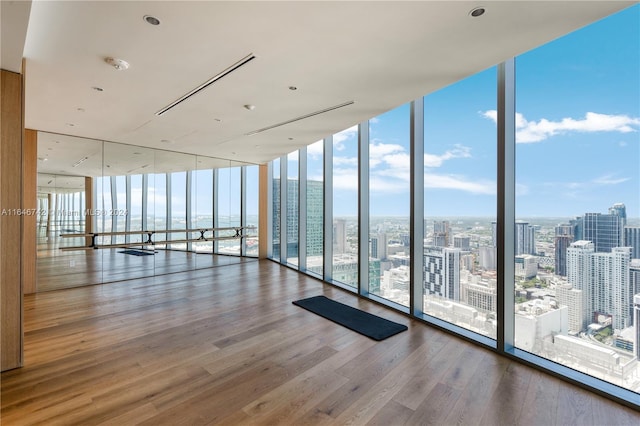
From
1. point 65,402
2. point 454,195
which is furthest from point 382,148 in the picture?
point 65,402

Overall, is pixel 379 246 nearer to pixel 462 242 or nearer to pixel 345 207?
pixel 345 207

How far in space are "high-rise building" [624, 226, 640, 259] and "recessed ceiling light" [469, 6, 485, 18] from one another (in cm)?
232

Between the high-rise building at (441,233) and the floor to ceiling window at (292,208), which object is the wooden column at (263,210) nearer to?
the floor to ceiling window at (292,208)

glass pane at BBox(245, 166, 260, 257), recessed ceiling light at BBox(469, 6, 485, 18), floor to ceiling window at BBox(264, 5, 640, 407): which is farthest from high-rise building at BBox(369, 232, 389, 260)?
glass pane at BBox(245, 166, 260, 257)

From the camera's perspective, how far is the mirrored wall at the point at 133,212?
568cm

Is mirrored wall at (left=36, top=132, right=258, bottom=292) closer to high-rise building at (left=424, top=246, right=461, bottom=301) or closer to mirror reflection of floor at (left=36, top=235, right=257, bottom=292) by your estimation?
mirror reflection of floor at (left=36, top=235, right=257, bottom=292)

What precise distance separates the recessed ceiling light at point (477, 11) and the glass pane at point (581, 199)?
1.57 m

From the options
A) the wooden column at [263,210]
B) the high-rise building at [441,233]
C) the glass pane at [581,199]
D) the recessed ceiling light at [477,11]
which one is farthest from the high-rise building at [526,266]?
the wooden column at [263,210]

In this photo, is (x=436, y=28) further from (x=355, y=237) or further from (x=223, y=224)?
(x=223, y=224)

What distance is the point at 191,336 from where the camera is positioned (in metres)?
3.58

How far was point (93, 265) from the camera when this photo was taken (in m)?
6.06

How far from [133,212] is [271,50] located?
5.86 meters

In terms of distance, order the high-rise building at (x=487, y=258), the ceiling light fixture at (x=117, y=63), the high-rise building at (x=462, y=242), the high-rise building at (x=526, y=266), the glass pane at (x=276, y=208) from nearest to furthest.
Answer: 1. the ceiling light fixture at (x=117, y=63)
2. the high-rise building at (x=526, y=266)
3. the high-rise building at (x=487, y=258)
4. the high-rise building at (x=462, y=242)
5. the glass pane at (x=276, y=208)

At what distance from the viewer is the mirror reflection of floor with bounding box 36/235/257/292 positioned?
553 cm
